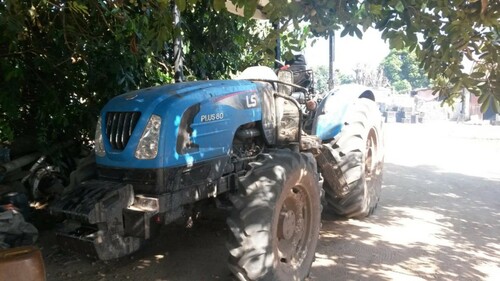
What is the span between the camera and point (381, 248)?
13.8ft

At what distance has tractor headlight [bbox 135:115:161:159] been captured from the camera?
9.31ft

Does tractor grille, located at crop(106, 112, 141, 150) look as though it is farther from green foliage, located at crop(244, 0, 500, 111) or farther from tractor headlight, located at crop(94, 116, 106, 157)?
green foliage, located at crop(244, 0, 500, 111)

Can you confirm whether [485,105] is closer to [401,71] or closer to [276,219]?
[276,219]

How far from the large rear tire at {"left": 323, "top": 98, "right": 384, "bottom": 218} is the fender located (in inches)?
3.3

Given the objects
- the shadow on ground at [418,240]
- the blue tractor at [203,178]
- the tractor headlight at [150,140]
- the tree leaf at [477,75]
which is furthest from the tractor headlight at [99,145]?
the tree leaf at [477,75]

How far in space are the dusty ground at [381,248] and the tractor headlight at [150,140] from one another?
1.17 metres

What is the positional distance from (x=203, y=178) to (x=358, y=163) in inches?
78.4

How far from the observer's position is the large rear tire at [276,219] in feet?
9.45

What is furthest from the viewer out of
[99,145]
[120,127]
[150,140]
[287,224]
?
[287,224]

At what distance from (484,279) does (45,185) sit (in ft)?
14.9

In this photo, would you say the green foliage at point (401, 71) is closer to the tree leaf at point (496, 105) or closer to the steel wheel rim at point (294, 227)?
the steel wheel rim at point (294, 227)

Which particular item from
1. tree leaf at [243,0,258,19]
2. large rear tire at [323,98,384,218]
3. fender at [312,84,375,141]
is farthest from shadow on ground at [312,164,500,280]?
tree leaf at [243,0,258,19]

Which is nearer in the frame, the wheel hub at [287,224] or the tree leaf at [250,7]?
the tree leaf at [250,7]

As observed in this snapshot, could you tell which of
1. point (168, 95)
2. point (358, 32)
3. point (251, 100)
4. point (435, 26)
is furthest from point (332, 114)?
point (168, 95)
